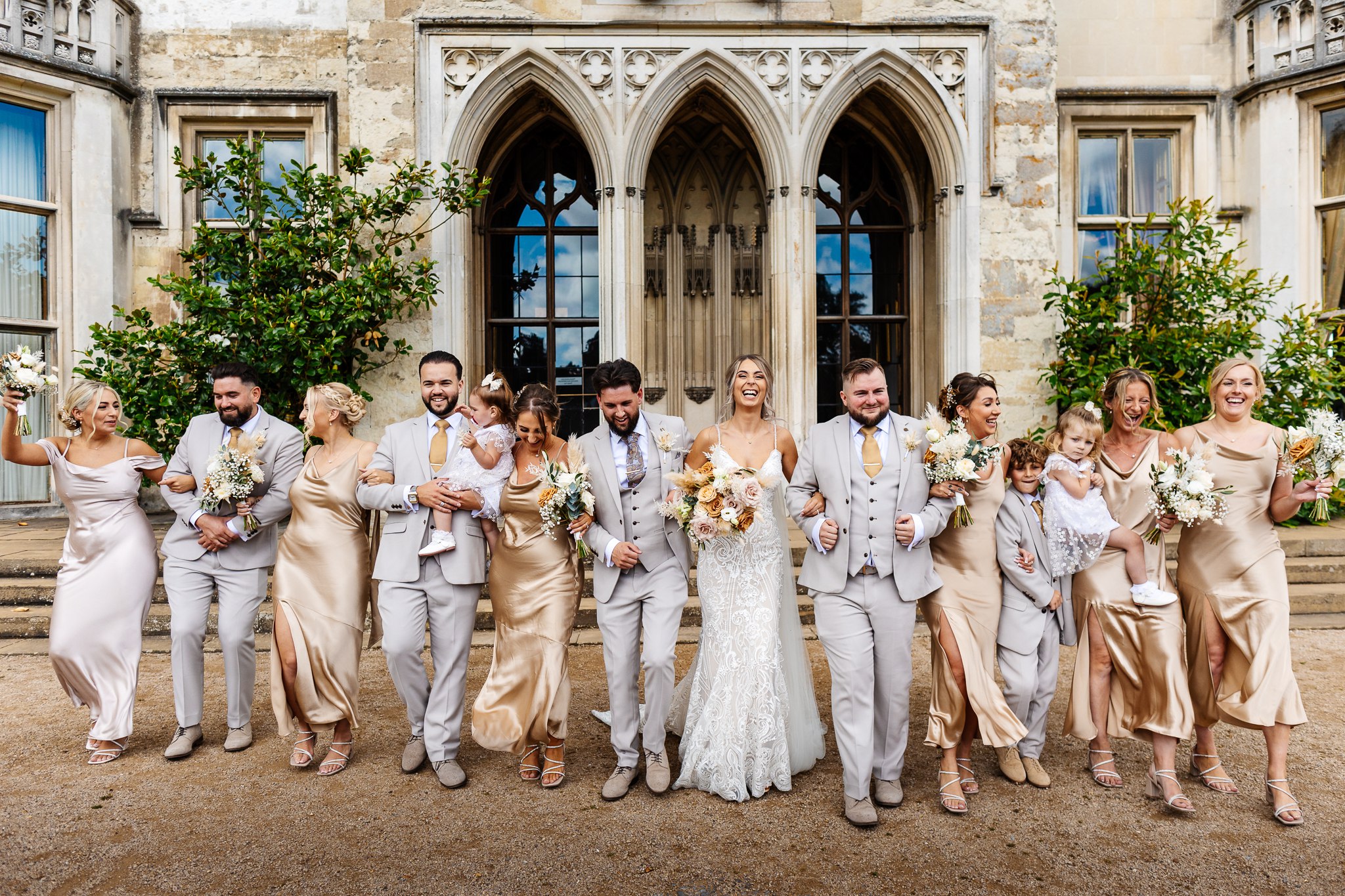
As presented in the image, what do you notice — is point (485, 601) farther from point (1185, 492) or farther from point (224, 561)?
point (1185, 492)

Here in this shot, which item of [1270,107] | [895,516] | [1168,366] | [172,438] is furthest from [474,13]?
[1270,107]

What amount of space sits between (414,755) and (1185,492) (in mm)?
3871

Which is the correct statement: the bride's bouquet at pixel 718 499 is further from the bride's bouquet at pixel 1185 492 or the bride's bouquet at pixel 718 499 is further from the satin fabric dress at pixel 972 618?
the bride's bouquet at pixel 1185 492

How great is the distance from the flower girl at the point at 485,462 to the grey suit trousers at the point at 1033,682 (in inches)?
103

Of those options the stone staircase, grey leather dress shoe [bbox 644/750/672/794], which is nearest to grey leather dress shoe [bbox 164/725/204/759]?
the stone staircase

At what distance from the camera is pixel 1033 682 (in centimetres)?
394

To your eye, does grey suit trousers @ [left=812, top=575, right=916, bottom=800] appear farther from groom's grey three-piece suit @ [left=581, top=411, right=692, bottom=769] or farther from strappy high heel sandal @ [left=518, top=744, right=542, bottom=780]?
strappy high heel sandal @ [left=518, top=744, right=542, bottom=780]

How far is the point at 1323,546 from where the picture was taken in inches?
305

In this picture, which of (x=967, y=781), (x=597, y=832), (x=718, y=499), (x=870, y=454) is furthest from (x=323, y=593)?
(x=967, y=781)

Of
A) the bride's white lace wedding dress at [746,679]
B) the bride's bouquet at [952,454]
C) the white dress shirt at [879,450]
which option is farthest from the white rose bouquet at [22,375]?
the bride's bouquet at [952,454]

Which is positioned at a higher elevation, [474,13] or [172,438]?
[474,13]

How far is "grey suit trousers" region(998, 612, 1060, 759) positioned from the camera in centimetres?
394

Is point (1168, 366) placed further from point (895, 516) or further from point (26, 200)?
point (26, 200)

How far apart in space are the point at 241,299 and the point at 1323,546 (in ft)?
35.4
